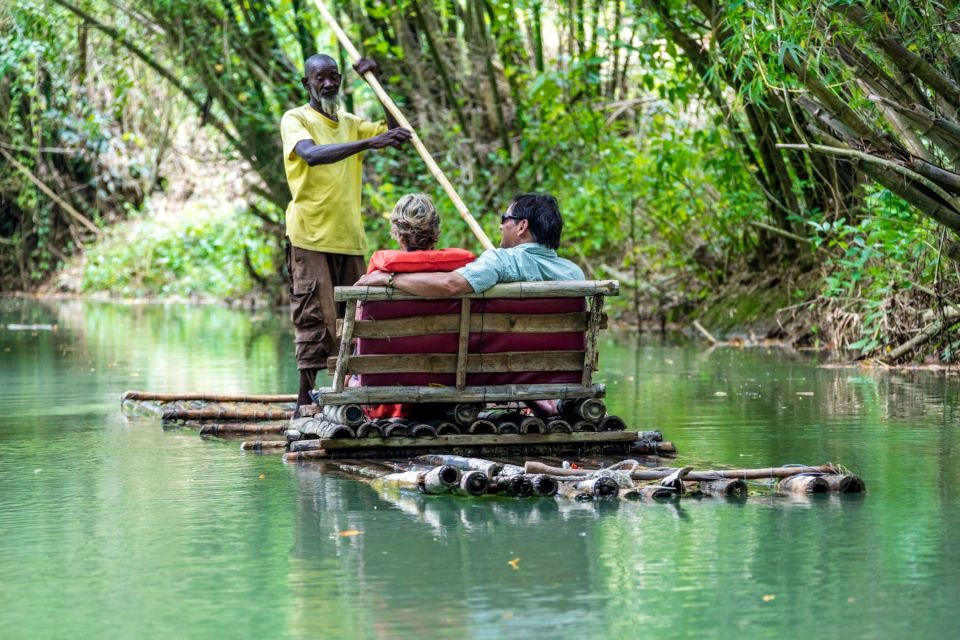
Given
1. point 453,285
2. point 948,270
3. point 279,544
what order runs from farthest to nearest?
point 948,270 < point 453,285 < point 279,544

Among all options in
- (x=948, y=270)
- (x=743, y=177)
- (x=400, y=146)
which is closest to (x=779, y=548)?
(x=400, y=146)

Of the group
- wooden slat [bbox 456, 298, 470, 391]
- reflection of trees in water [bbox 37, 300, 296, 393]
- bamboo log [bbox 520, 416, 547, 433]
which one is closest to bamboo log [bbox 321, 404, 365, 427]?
wooden slat [bbox 456, 298, 470, 391]

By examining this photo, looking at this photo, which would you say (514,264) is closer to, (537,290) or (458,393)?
(537,290)

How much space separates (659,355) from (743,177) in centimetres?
225

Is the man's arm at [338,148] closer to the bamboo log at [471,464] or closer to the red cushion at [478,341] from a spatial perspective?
the red cushion at [478,341]

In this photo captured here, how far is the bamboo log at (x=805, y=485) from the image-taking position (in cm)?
602

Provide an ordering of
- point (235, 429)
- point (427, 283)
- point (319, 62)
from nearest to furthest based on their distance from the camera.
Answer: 1. point (427, 283)
2. point (319, 62)
3. point (235, 429)

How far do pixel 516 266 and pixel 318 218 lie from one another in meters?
1.59

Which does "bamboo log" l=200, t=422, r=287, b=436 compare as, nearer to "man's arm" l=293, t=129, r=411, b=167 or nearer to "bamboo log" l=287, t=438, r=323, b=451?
"bamboo log" l=287, t=438, r=323, b=451

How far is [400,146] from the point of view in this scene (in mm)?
8000

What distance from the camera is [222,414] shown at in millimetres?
8758

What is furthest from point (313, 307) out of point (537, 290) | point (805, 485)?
point (805, 485)

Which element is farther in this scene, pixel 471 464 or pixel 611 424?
pixel 611 424

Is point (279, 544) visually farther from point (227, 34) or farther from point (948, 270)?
point (227, 34)
